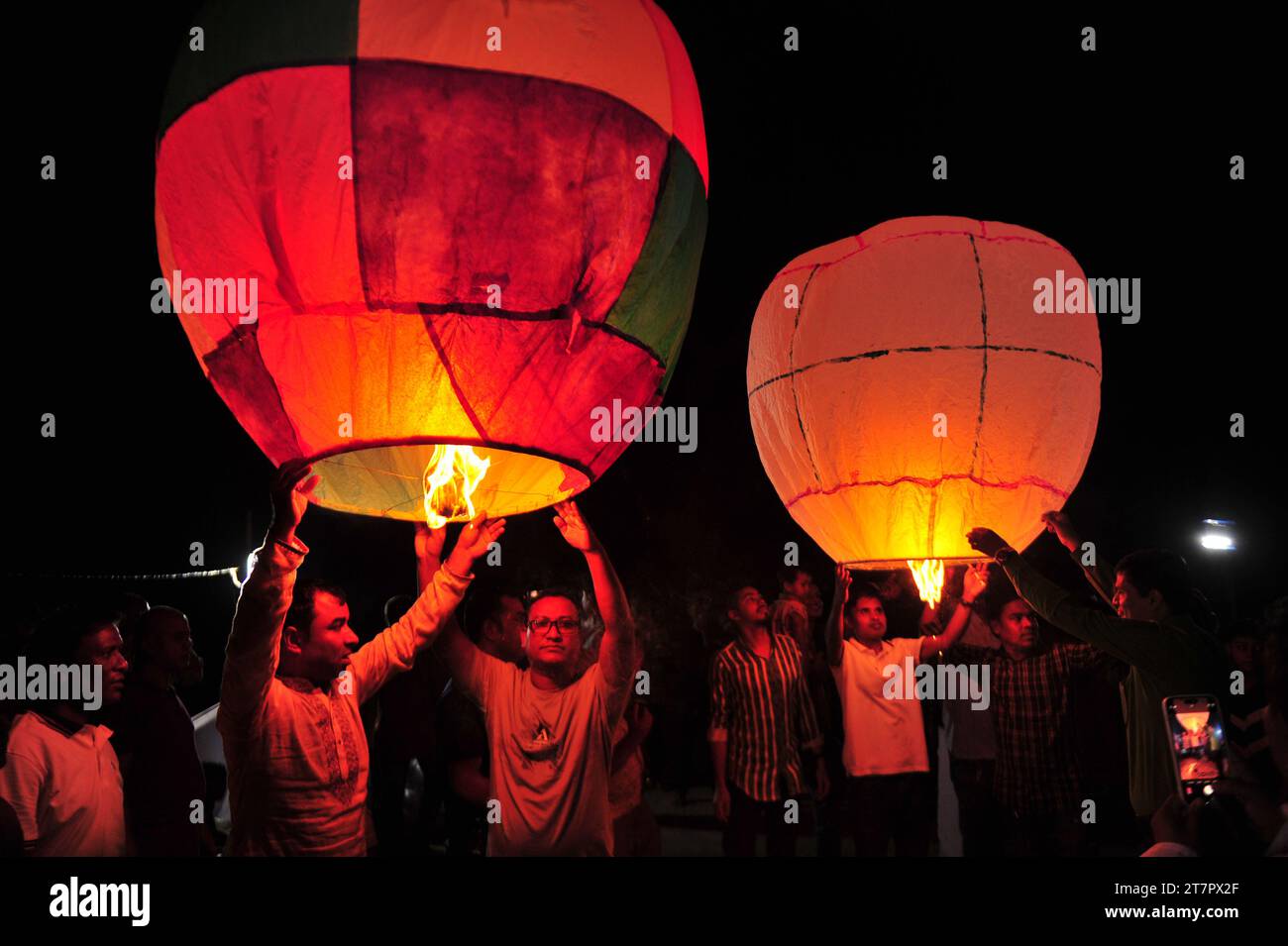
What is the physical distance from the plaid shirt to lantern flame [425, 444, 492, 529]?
349 centimetres

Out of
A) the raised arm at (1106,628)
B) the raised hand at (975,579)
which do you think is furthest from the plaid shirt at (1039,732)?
the raised arm at (1106,628)

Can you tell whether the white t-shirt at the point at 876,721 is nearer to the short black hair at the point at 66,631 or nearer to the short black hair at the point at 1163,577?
the short black hair at the point at 1163,577

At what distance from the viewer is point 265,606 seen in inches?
114

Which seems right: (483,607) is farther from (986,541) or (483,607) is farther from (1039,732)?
(1039,732)

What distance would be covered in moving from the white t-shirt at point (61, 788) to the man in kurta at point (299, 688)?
2.41ft

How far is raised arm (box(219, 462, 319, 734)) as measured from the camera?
2814 mm

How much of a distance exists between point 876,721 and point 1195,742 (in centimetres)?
261

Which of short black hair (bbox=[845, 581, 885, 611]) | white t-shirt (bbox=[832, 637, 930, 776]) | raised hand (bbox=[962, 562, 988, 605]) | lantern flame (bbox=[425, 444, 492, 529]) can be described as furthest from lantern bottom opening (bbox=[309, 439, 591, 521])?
short black hair (bbox=[845, 581, 885, 611])

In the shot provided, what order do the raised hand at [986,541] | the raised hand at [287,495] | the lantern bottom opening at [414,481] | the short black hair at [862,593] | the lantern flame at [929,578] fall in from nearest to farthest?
1. the raised hand at [287,495]
2. the lantern bottom opening at [414,481]
3. the raised hand at [986,541]
4. the lantern flame at [929,578]
5. the short black hair at [862,593]

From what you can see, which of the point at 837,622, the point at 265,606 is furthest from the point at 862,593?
the point at 265,606

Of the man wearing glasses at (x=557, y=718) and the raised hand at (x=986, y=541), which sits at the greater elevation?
the raised hand at (x=986, y=541)

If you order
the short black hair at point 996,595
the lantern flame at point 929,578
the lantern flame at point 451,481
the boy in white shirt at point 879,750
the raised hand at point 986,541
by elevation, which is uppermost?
the lantern flame at point 451,481

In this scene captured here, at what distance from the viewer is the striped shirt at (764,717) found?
5.51m

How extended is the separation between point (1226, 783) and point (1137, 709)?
0.73 meters
